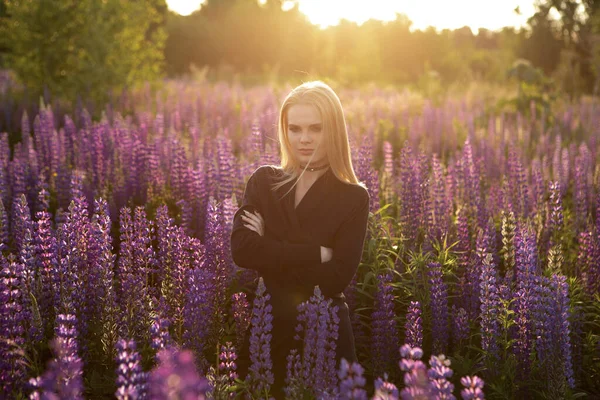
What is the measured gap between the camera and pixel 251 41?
45625mm

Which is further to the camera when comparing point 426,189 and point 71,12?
point 71,12

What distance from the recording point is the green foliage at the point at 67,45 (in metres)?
12.1

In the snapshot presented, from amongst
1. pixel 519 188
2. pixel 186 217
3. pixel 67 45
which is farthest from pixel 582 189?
pixel 67 45

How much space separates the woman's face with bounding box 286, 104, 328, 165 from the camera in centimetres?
356

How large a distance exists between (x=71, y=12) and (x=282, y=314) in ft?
35.9

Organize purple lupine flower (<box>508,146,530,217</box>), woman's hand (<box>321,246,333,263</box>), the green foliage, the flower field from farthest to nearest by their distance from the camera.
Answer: the green foliage, purple lupine flower (<box>508,146,530,217</box>), woman's hand (<box>321,246,333,263</box>), the flower field

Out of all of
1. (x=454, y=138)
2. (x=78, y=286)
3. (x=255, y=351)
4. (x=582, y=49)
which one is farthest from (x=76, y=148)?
(x=582, y=49)

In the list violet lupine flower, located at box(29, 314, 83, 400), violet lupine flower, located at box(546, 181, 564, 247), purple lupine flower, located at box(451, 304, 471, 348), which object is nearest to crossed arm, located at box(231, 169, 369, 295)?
purple lupine flower, located at box(451, 304, 471, 348)

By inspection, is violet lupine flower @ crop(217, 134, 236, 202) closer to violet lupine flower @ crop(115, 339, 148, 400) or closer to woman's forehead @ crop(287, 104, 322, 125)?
woman's forehead @ crop(287, 104, 322, 125)

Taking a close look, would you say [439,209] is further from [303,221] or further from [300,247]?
[300,247]

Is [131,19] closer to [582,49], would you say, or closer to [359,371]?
[359,371]

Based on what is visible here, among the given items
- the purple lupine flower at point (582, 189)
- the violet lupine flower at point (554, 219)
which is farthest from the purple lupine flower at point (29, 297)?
the purple lupine flower at point (582, 189)

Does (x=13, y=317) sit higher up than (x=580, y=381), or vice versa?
(x=13, y=317)

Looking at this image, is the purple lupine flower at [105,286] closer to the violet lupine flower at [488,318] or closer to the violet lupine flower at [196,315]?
the violet lupine flower at [196,315]
